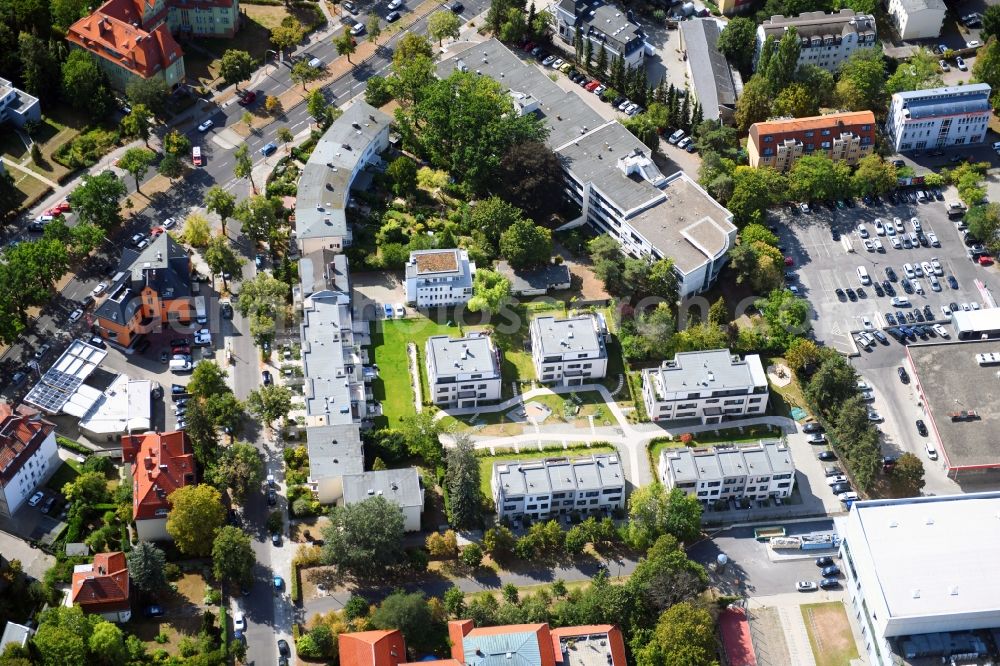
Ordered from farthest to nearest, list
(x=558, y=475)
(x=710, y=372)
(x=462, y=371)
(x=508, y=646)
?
(x=710, y=372)
(x=462, y=371)
(x=558, y=475)
(x=508, y=646)

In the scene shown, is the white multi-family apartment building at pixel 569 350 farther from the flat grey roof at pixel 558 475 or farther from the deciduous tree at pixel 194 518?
the deciduous tree at pixel 194 518

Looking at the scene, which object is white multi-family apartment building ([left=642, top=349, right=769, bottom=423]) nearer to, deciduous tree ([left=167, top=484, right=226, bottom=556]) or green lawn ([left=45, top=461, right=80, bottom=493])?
deciduous tree ([left=167, top=484, right=226, bottom=556])

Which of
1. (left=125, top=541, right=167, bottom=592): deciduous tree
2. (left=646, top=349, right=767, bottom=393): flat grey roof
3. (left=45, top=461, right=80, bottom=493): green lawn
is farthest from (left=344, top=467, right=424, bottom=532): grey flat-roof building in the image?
(left=646, top=349, right=767, bottom=393): flat grey roof

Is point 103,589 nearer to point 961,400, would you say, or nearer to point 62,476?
point 62,476

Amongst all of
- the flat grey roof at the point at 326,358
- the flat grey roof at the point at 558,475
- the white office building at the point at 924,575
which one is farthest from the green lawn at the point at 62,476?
the white office building at the point at 924,575

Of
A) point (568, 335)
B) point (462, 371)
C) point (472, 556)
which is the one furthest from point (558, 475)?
point (568, 335)

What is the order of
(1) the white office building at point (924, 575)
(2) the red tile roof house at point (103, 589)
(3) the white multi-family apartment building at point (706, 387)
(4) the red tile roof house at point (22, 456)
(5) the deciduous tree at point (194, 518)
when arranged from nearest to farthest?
1. (2) the red tile roof house at point (103, 589)
2. (1) the white office building at point (924, 575)
3. (5) the deciduous tree at point (194, 518)
4. (4) the red tile roof house at point (22, 456)
5. (3) the white multi-family apartment building at point (706, 387)

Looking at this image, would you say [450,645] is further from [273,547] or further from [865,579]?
[865,579]
